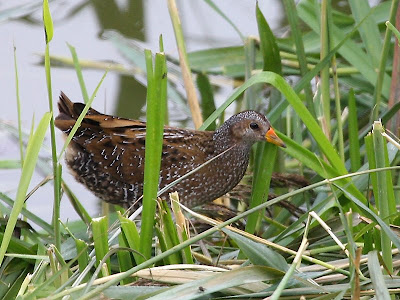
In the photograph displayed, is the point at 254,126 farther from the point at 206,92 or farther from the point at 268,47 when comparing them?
the point at 206,92

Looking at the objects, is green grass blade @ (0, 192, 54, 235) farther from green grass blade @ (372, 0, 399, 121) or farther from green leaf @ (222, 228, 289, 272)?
green grass blade @ (372, 0, 399, 121)

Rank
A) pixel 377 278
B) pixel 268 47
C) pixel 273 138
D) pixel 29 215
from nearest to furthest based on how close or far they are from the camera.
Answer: pixel 377 278
pixel 29 215
pixel 273 138
pixel 268 47

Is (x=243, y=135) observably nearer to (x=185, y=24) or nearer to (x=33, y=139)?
(x=33, y=139)

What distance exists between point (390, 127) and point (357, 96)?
2.25 ft

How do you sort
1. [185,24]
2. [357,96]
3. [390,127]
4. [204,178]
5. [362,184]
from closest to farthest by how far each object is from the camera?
[362,184] → [204,178] → [390,127] → [357,96] → [185,24]

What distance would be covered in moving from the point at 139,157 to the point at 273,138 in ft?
1.74

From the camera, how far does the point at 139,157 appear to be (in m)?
3.21

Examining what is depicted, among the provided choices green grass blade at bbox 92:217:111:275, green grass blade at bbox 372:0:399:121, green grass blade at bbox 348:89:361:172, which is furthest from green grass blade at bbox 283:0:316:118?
green grass blade at bbox 92:217:111:275

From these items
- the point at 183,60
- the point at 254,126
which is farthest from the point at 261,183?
the point at 183,60

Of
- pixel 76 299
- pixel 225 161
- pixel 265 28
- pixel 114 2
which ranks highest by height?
pixel 114 2

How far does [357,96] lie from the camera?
13.7 ft

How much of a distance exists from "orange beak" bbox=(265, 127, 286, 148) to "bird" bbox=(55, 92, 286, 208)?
18cm

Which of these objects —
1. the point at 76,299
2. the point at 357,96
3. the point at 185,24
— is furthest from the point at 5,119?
the point at 76,299

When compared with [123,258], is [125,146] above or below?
above
